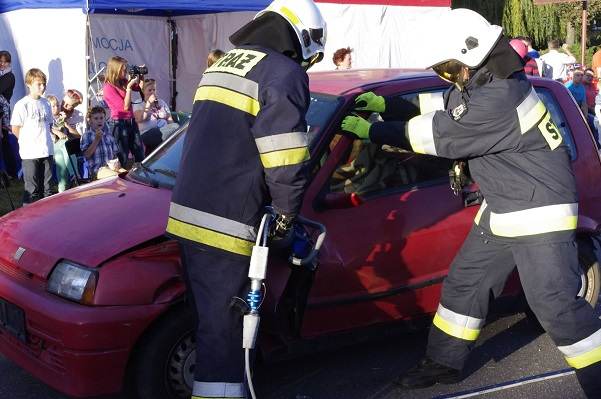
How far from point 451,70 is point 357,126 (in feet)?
1.76

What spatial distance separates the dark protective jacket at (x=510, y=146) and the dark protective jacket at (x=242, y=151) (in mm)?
1026

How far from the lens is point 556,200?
148 inches

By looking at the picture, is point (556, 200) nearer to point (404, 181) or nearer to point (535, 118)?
point (535, 118)

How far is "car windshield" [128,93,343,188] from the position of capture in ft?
13.3

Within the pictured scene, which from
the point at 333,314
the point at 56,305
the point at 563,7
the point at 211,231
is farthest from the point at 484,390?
the point at 563,7

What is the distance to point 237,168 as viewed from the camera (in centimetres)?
A: 297

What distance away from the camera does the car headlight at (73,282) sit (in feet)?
11.2

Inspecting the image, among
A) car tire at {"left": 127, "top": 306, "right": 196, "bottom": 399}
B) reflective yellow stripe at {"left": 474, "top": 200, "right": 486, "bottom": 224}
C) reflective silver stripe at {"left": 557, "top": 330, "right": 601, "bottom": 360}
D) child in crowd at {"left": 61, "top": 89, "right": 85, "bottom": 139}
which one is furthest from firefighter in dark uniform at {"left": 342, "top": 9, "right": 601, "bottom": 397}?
child in crowd at {"left": 61, "top": 89, "right": 85, "bottom": 139}

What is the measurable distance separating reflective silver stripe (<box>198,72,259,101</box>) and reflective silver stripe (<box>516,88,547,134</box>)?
143 centimetres

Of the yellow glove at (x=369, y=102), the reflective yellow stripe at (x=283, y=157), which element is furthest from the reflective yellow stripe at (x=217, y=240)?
the yellow glove at (x=369, y=102)

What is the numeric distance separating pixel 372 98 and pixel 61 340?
1.98 m

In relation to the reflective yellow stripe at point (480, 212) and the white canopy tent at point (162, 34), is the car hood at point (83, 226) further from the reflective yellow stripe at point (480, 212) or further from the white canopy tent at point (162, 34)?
the white canopy tent at point (162, 34)

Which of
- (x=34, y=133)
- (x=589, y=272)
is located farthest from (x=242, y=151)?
(x=34, y=133)

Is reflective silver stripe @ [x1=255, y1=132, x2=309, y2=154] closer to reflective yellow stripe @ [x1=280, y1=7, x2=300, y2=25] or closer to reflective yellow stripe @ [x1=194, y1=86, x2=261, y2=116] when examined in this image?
reflective yellow stripe @ [x1=194, y1=86, x2=261, y2=116]
